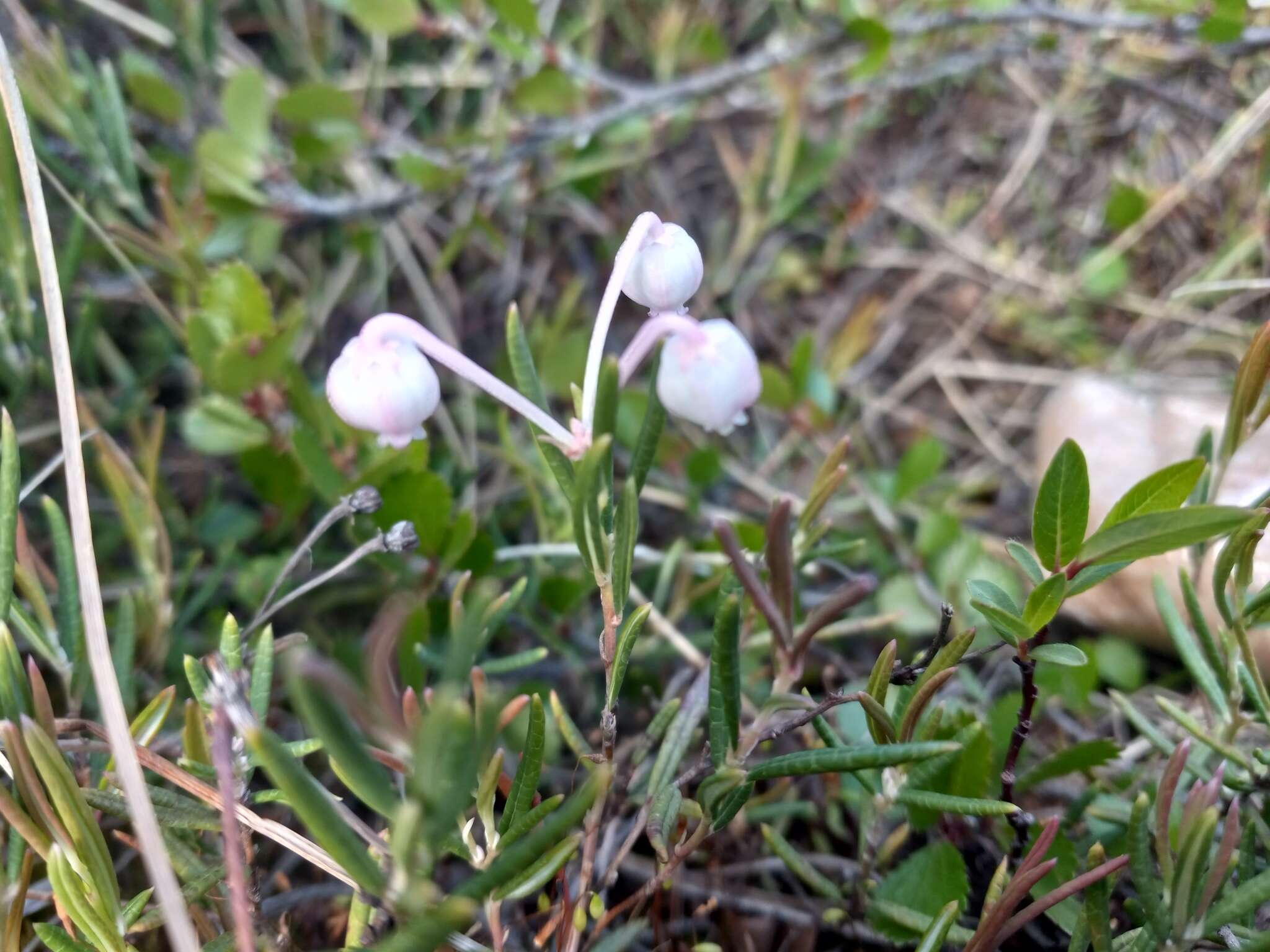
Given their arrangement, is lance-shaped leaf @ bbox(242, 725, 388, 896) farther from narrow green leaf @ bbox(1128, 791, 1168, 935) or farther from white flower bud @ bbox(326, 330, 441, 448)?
narrow green leaf @ bbox(1128, 791, 1168, 935)

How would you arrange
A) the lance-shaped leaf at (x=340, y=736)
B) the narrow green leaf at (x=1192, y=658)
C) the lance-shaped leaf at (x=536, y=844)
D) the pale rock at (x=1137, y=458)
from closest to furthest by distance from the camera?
the lance-shaped leaf at (x=340, y=736)
the lance-shaped leaf at (x=536, y=844)
the narrow green leaf at (x=1192, y=658)
the pale rock at (x=1137, y=458)

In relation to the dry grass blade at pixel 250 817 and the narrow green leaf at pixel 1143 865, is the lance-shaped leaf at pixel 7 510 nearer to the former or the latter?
the dry grass blade at pixel 250 817

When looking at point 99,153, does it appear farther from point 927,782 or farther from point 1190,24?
point 1190,24

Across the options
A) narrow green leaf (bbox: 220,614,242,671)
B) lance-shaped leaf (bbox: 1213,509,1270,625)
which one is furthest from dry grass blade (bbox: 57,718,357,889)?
lance-shaped leaf (bbox: 1213,509,1270,625)

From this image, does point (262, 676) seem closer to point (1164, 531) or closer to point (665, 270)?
point (665, 270)

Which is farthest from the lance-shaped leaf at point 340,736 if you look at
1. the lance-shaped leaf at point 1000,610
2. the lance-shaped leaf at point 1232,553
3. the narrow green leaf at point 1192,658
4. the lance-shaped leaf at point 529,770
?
the narrow green leaf at point 1192,658

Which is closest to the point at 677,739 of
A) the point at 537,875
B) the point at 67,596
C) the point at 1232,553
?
the point at 537,875

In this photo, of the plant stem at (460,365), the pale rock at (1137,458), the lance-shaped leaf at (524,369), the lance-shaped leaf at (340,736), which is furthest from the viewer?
the pale rock at (1137,458)

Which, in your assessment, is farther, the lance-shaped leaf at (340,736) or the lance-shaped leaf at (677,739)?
the lance-shaped leaf at (677,739)
